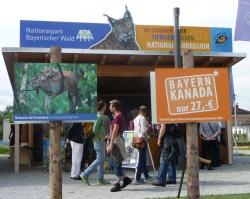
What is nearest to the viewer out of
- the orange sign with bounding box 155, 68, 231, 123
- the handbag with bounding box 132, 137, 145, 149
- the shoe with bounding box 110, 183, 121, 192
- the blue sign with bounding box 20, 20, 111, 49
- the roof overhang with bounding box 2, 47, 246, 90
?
the orange sign with bounding box 155, 68, 231, 123

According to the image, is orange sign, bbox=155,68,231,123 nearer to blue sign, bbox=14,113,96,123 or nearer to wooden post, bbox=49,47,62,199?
blue sign, bbox=14,113,96,123

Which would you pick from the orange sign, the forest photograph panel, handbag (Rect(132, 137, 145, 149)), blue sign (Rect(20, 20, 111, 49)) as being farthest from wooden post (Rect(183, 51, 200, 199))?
blue sign (Rect(20, 20, 111, 49))

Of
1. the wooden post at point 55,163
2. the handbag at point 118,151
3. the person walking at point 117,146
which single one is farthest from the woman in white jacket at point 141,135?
the wooden post at point 55,163

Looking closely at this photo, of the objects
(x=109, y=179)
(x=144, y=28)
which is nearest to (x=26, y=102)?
(x=109, y=179)

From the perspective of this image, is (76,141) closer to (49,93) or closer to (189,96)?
(49,93)

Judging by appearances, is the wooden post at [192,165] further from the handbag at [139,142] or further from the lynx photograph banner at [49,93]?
the handbag at [139,142]

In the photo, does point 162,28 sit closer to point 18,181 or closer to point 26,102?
point 18,181

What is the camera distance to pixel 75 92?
712 centimetres

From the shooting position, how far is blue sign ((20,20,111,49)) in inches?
588

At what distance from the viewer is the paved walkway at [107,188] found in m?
9.79

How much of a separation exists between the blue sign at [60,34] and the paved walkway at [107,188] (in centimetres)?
363

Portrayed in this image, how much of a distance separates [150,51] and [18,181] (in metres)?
5.07

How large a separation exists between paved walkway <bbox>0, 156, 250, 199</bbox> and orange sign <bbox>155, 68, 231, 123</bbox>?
102 inches

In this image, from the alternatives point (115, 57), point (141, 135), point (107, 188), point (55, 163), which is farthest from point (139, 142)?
point (115, 57)
